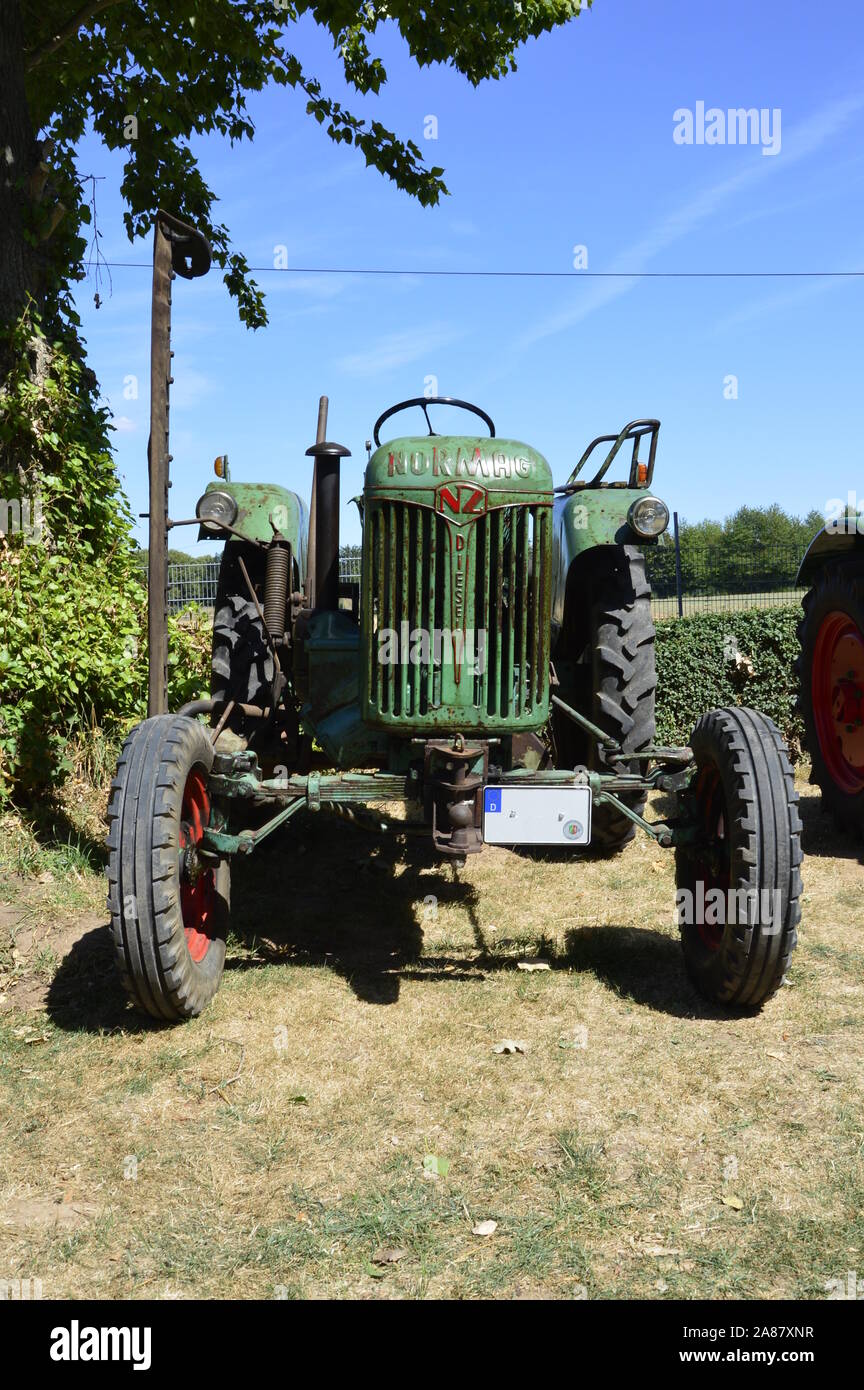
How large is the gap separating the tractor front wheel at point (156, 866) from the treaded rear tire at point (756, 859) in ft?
6.12

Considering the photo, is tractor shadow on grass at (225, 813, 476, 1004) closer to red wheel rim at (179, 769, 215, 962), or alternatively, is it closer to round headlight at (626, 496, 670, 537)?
red wheel rim at (179, 769, 215, 962)

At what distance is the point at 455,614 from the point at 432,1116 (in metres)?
1.65

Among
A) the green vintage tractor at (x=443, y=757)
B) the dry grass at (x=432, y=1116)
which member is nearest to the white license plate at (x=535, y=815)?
the green vintage tractor at (x=443, y=757)

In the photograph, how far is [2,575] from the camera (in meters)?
5.70

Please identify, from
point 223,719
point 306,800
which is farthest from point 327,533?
point 306,800

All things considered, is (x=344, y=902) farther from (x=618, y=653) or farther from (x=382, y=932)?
(x=618, y=653)

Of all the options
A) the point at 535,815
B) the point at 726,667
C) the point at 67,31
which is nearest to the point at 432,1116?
the point at 535,815

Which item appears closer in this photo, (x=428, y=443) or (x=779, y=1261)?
(x=779, y=1261)

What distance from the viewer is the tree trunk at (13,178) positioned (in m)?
5.98

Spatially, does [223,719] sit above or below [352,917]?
above

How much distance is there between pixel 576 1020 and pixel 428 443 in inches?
82.8

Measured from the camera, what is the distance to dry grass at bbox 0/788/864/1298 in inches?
93.4

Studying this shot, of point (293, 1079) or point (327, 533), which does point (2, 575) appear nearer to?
point (327, 533)

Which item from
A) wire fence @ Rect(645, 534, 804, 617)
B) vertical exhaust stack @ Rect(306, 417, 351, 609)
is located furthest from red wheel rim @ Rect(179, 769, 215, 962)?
wire fence @ Rect(645, 534, 804, 617)
